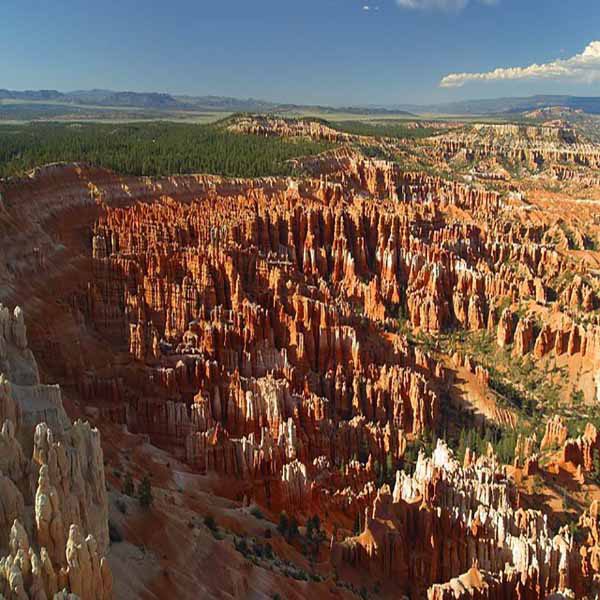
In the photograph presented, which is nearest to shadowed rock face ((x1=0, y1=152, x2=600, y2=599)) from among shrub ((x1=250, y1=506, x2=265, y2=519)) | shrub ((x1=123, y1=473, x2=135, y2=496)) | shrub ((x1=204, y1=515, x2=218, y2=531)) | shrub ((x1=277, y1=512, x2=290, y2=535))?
shrub ((x1=277, y1=512, x2=290, y2=535))

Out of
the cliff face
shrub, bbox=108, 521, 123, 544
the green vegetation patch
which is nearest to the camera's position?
the cliff face

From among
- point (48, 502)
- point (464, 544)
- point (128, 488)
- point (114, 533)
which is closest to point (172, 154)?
point (128, 488)

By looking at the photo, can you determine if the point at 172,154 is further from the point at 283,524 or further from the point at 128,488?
the point at 128,488

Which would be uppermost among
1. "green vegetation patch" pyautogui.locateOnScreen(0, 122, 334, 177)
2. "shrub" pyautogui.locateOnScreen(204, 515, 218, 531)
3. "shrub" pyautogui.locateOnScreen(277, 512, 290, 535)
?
"green vegetation patch" pyautogui.locateOnScreen(0, 122, 334, 177)

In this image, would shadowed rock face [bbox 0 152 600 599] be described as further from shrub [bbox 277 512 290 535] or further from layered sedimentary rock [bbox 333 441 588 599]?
shrub [bbox 277 512 290 535]

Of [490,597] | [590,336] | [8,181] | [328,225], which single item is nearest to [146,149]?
[328,225]

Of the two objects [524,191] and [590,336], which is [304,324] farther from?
[524,191]

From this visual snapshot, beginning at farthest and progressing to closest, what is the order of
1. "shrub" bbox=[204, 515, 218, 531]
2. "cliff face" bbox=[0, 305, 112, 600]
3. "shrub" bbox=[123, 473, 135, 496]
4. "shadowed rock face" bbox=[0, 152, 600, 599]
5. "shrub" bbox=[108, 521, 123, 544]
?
"shrub" bbox=[204, 515, 218, 531]
"shrub" bbox=[123, 473, 135, 496]
"shadowed rock face" bbox=[0, 152, 600, 599]
"shrub" bbox=[108, 521, 123, 544]
"cliff face" bbox=[0, 305, 112, 600]
